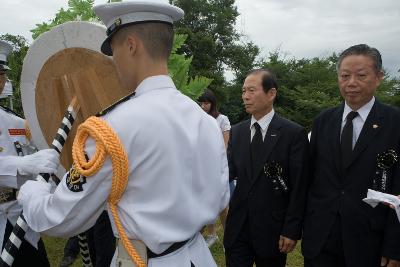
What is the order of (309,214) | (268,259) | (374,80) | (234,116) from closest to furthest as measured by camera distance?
1. (374,80)
2. (309,214)
3. (268,259)
4. (234,116)

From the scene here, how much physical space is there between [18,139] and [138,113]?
1.71 metres

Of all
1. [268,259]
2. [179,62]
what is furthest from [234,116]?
[268,259]

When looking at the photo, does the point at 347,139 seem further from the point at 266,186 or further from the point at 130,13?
the point at 130,13

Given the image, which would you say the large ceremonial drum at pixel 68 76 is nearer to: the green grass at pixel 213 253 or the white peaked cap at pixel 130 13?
the white peaked cap at pixel 130 13

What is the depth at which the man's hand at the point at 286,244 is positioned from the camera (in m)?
3.07

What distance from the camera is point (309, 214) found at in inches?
117

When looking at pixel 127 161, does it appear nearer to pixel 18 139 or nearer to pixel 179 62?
pixel 18 139

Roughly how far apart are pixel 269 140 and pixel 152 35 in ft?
6.17

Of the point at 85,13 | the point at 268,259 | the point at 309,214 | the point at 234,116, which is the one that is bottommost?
the point at 234,116

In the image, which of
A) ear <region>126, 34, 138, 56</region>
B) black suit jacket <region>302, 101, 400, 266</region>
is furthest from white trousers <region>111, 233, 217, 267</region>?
black suit jacket <region>302, 101, 400, 266</region>

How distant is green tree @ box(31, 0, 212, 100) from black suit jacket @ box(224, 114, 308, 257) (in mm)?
1808

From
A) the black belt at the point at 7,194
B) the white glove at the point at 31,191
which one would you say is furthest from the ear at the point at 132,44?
the black belt at the point at 7,194

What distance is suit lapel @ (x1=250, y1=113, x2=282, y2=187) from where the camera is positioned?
10.8ft

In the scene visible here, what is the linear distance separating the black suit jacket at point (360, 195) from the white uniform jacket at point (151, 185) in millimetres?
1359
